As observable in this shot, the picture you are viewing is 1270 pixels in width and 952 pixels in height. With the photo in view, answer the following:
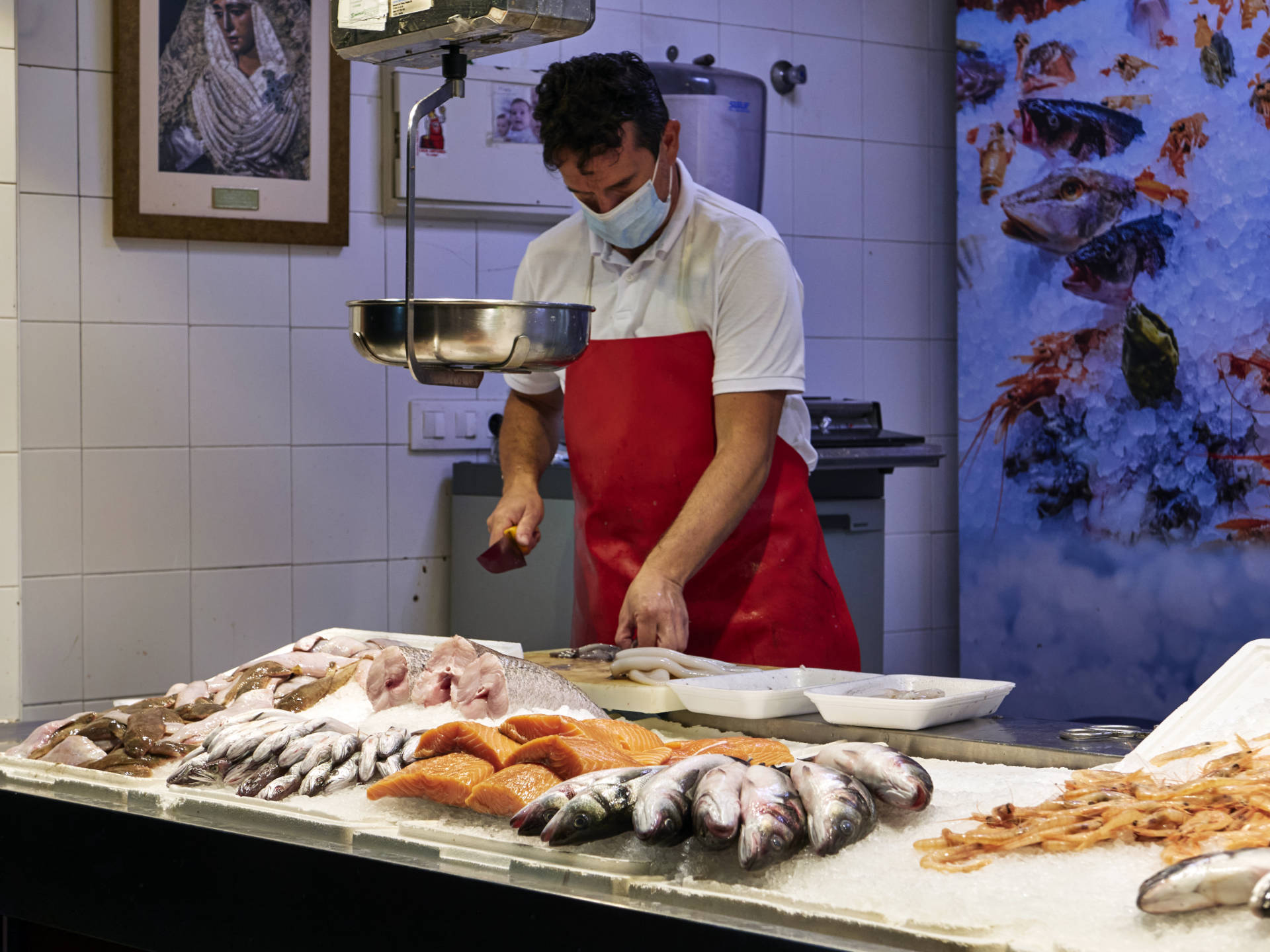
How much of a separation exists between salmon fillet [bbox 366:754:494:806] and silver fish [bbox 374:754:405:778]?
31 mm

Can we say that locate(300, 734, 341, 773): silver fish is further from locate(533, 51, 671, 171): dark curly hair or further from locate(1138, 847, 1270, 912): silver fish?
locate(533, 51, 671, 171): dark curly hair

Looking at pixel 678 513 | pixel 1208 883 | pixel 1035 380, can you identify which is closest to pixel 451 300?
pixel 1208 883

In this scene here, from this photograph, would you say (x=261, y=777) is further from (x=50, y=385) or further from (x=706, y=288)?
(x=50, y=385)

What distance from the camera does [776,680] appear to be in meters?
2.08

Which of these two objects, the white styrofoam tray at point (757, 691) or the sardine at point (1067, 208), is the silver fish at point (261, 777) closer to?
the white styrofoam tray at point (757, 691)

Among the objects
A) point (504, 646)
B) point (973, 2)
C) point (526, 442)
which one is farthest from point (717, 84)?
point (504, 646)

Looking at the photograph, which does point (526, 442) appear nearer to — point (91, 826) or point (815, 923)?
point (91, 826)

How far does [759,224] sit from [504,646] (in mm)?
998

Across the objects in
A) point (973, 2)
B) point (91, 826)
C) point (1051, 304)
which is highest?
point (973, 2)

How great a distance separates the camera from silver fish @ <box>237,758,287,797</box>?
156 cm

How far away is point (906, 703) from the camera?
1.80 meters

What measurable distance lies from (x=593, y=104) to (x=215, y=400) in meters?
1.66

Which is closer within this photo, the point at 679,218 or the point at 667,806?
the point at 667,806

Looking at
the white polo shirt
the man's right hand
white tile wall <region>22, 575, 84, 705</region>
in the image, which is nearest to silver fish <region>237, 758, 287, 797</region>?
the man's right hand
